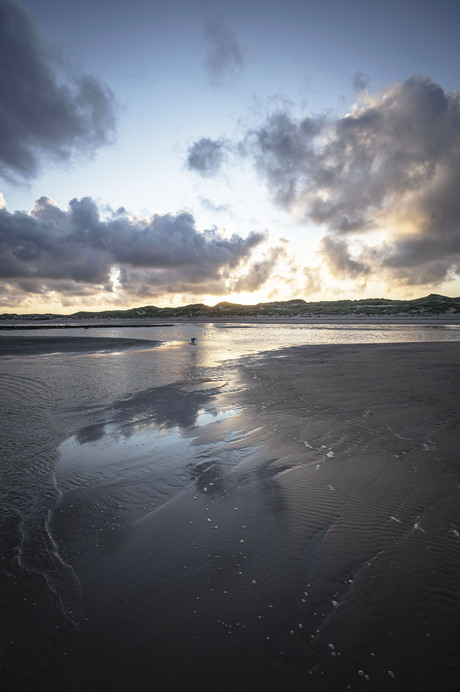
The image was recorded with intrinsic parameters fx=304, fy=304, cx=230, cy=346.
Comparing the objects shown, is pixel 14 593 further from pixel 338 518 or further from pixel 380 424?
pixel 380 424

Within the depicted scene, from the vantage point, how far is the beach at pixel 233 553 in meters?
2.34

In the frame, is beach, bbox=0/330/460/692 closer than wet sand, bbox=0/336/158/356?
Yes

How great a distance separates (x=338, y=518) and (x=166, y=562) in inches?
87.1

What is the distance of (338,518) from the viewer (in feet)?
13.0

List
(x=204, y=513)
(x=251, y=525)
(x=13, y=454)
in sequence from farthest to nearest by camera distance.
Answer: (x=13, y=454)
(x=204, y=513)
(x=251, y=525)

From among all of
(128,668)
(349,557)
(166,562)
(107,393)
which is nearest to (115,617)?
(128,668)

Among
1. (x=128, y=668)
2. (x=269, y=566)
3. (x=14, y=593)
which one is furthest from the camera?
(x=269, y=566)

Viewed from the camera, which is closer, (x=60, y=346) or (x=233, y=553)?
(x=233, y=553)

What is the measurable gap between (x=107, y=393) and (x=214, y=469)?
6.96 metres

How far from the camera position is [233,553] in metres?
3.45

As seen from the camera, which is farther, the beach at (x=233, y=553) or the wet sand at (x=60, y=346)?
the wet sand at (x=60, y=346)

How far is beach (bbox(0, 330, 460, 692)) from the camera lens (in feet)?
7.66

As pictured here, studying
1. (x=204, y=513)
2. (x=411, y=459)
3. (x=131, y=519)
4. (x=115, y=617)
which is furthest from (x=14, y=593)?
(x=411, y=459)

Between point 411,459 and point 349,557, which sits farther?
point 411,459
